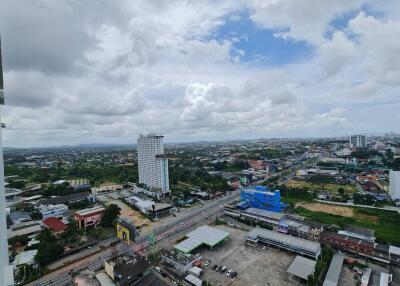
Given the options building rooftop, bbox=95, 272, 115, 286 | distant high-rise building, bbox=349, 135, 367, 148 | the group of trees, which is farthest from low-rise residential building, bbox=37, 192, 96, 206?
distant high-rise building, bbox=349, 135, 367, 148

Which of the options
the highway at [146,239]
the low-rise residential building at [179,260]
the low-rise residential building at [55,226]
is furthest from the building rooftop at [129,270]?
the low-rise residential building at [55,226]

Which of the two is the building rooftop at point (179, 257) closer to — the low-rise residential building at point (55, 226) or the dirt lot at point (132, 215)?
the dirt lot at point (132, 215)

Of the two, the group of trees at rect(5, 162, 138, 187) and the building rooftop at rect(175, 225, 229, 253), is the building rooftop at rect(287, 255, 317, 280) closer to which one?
the building rooftop at rect(175, 225, 229, 253)

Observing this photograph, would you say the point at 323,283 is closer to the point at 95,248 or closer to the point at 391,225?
the point at 391,225

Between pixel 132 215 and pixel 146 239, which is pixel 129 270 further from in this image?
pixel 132 215

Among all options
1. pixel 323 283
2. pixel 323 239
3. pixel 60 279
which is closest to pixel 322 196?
pixel 323 239

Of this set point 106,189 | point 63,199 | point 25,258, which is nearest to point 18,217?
point 63,199
